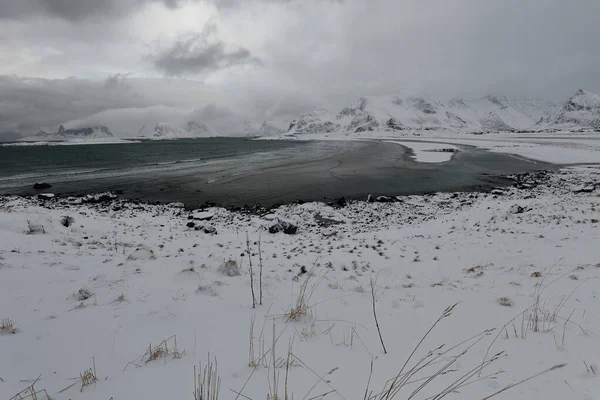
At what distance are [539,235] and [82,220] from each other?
19.0 meters

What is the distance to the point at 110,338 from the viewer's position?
11.9 ft

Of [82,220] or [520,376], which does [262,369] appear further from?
[82,220]

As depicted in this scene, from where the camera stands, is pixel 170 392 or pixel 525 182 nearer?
pixel 170 392

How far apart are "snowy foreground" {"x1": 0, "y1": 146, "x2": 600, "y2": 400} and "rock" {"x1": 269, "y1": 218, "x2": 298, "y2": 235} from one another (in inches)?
80.7

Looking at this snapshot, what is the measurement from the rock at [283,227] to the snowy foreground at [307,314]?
205 centimetres

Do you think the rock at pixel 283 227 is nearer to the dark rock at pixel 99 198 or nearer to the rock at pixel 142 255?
the rock at pixel 142 255

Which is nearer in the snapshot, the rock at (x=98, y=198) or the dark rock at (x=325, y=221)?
the dark rock at (x=325, y=221)

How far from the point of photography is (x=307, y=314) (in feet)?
14.7

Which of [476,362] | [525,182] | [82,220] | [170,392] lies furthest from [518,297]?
[525,182]

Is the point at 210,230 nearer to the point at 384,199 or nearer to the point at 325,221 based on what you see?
the point at 325,221

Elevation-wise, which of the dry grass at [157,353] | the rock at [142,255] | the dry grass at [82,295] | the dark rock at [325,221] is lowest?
the dark rock at [325,221]

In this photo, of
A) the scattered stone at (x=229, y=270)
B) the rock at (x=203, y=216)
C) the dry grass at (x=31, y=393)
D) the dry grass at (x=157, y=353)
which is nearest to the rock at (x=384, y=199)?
the rock at (x=203, y=216)

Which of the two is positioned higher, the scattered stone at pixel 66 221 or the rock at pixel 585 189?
the scattered stone at pixel 66 221

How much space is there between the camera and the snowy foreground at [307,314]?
9.08 ft
